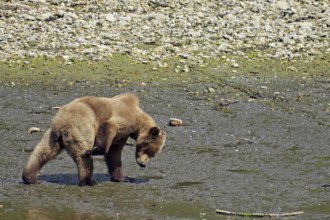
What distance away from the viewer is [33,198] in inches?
425

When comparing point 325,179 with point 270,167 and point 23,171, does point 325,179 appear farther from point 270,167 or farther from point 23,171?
point 23,171

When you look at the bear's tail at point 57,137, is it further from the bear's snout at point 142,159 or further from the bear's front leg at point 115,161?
the bear's snout at point 142,159

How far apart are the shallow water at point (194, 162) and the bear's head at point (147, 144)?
262mm

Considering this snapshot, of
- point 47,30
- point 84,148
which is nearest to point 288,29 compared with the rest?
point 47,30

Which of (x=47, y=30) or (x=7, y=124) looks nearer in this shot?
(x=7, y=124)

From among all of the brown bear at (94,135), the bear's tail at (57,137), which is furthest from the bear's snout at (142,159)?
the bear's tail at (57,137)

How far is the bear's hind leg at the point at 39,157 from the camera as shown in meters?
11.3

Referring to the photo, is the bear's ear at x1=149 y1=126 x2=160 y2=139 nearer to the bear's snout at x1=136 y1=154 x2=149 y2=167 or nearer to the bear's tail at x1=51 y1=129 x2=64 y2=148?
the bear's snout at x1=136 y1=154 x2=149 y2=167

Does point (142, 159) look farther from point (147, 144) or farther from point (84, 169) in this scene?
point (84, 169)

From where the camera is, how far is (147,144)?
1171 cm

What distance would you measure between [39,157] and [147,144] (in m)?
1.30

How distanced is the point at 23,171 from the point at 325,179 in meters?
3.62

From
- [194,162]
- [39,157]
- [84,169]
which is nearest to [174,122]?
[194,162]

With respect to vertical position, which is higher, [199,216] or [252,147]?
[199,216]
